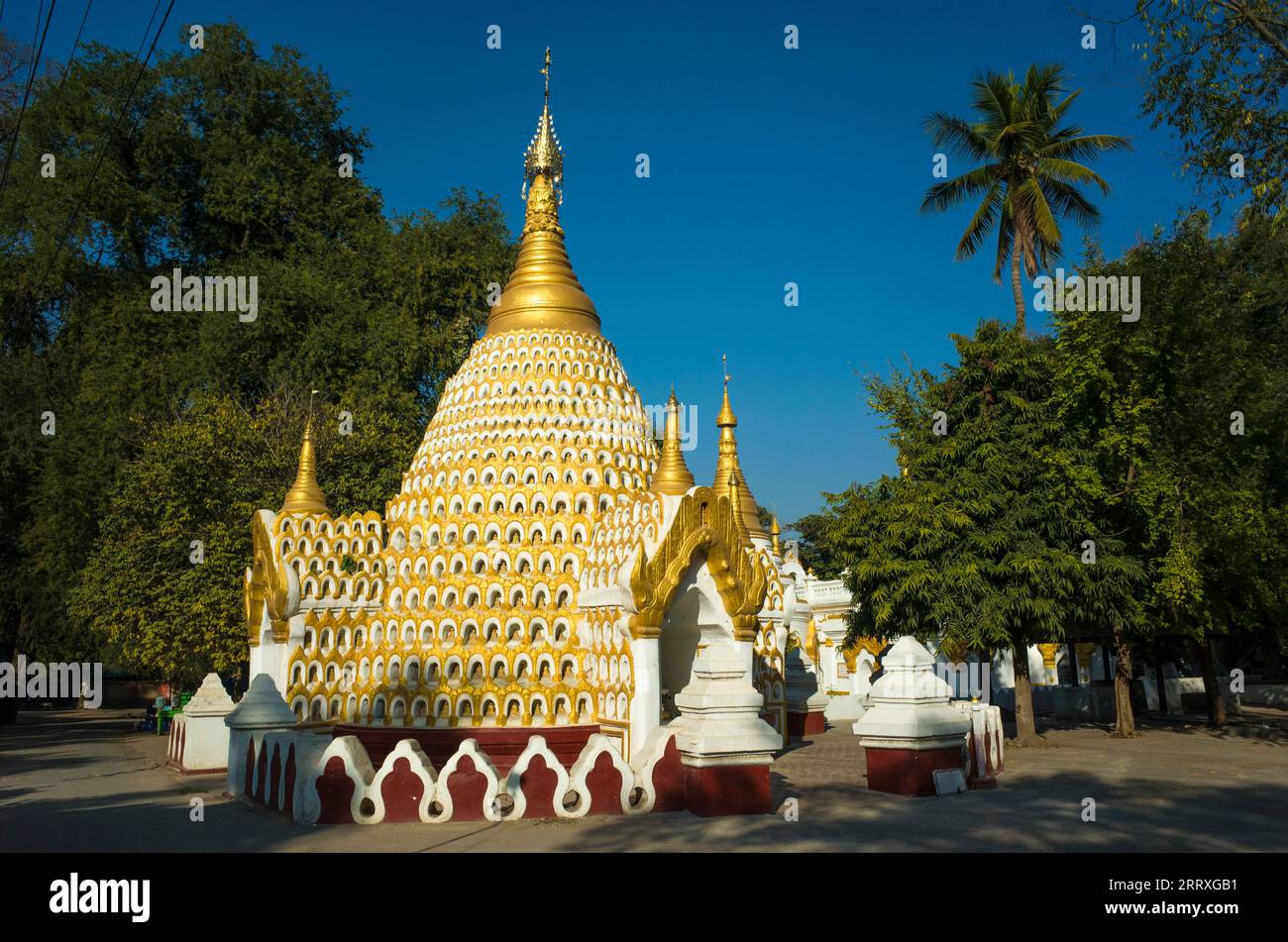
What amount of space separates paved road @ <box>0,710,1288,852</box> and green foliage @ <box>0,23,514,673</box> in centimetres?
782

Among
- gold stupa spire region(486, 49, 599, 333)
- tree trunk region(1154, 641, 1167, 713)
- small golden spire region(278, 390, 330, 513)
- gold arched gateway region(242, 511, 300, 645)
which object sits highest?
gold stupa spire region(486, 49, 599, 333)

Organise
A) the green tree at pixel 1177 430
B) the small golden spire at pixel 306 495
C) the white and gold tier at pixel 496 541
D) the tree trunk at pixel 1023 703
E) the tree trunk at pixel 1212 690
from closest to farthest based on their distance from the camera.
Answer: the white and gold tier at pixel 496 541 < the small golden spire at pixel 306 495 < the green tree at pixel 1177 430 < the tree trunk at pixel 1023 703 < the tree trunk at pixel 1212 690

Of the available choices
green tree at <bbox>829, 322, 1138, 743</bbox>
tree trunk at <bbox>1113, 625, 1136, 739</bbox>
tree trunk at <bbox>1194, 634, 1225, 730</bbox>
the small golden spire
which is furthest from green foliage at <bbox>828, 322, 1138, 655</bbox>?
→ the small golden spire

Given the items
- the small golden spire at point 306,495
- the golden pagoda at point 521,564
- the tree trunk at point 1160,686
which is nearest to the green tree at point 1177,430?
the golden pagoda at point 521,564

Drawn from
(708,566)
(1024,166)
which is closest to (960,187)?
(1024,166)

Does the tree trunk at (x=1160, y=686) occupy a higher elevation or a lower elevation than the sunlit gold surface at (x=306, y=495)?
lower

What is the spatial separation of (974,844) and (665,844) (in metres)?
2.78

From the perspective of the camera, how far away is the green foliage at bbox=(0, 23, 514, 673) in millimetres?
23984

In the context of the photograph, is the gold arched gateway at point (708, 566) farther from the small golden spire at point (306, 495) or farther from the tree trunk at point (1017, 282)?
the tree trunk at point (1017, 282)

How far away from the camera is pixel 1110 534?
2064 cm

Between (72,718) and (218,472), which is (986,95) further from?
(72,718)

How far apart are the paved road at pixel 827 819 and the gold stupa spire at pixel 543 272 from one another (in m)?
9.64

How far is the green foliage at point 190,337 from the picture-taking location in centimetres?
2398

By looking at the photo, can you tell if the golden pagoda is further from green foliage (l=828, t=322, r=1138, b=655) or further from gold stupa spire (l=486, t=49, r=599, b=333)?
green foliage (l=828, t=322, r=1138, b=655)
